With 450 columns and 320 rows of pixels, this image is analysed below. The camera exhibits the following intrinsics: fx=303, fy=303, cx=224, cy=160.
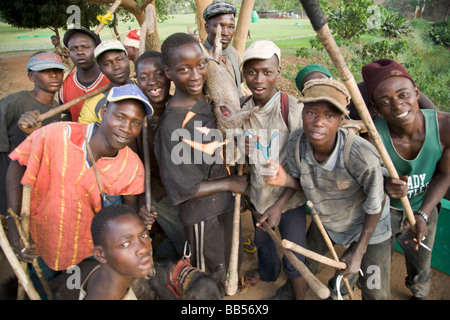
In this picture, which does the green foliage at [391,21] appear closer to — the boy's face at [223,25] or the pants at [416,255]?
the boy's face at [223,25]

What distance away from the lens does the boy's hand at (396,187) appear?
2.02 meters

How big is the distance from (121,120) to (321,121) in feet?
4.24

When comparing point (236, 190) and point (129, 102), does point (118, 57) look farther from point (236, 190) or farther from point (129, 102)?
point (236, 190)

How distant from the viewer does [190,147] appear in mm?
2070

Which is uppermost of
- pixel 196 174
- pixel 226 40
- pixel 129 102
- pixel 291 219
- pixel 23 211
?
pixel 226 40

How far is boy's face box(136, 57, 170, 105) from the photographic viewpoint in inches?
91.7

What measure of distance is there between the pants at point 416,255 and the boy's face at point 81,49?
3153 mm

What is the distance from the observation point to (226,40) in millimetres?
3188

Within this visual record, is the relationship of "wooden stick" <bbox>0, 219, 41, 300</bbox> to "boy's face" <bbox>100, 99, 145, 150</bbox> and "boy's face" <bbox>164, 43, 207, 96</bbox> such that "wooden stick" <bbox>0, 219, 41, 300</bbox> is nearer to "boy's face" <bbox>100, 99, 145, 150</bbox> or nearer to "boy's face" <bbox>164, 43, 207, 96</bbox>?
"boy's face" <bbox>100, 99, 145, 150</bbox>

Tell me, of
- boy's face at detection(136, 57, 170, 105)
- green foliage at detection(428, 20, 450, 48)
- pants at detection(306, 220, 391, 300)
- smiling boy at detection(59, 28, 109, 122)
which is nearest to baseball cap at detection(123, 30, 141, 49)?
smiling boy at detection(59, 28, 109, 122)

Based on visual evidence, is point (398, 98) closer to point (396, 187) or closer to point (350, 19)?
point (396, 187)

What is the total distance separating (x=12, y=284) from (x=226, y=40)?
292 centimetres

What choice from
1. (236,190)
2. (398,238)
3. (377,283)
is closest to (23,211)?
(236,190)
